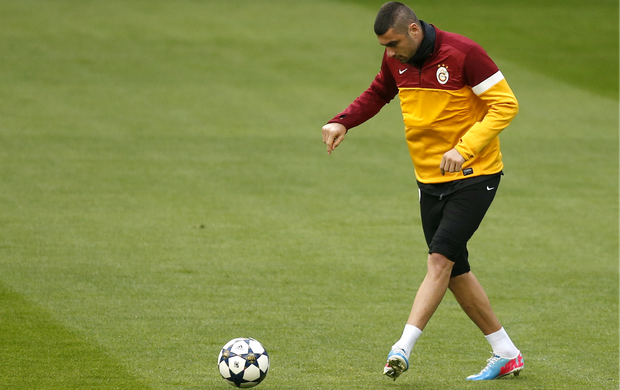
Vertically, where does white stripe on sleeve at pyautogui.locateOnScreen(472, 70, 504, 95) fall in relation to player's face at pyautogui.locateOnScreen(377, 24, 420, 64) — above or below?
below

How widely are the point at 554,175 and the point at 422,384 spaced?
26.7ft

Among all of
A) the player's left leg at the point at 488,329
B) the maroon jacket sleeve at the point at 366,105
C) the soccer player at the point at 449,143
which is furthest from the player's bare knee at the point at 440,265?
the maroon jacket sleeve at the point at 366,105

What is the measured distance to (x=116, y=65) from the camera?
1973 cm

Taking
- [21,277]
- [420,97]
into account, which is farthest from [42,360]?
[420,97]

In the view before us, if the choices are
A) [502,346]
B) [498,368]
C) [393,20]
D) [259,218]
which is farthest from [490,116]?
[259,218]

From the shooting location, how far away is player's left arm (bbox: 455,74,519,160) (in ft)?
16.4

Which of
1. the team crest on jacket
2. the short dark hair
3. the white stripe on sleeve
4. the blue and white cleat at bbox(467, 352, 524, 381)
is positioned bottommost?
the blue and white cleat at bbox(467, 352, 524, 381)

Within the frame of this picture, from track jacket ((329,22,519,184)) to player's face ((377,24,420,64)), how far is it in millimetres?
58

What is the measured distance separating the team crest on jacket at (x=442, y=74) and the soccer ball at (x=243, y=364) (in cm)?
191

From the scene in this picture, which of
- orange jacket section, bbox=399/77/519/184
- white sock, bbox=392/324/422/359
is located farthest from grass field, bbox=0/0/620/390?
orange jacket section, bbox=399/77/519/184

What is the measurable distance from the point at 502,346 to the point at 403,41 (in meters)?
1.98

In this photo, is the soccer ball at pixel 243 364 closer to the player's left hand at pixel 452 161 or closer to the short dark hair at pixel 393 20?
the player's left hand at pixel 452 161

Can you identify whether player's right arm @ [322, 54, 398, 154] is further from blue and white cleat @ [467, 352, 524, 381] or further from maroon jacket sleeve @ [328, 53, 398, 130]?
blue and white cleat @ [467, 352, 524, 381]

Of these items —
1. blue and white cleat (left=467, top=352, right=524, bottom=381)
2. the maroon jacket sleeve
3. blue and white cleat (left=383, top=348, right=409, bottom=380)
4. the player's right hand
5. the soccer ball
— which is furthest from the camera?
the maroon jacket sleeve
